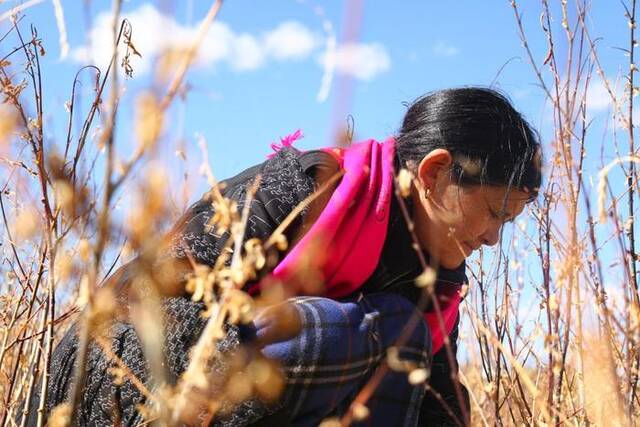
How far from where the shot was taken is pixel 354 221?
1.47m

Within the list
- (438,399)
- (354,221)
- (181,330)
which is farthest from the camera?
(438,399)

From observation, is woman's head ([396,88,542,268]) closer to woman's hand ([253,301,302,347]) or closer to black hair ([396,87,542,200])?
black hair ([396,87,542,200])

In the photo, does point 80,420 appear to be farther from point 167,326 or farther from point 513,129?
point 513,129

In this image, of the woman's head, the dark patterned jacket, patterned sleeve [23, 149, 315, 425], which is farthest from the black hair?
→ patterned sleeve [23, 149, 315, 425]

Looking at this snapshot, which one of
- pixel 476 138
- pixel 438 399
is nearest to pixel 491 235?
pixel 476 138

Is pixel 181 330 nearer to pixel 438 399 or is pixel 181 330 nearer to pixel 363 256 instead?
pixel 363 256

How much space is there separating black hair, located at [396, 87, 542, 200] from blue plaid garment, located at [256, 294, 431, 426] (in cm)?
29

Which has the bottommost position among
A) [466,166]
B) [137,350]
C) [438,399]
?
[438,399]

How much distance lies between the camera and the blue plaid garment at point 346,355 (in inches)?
51.1

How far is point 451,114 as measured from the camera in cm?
158

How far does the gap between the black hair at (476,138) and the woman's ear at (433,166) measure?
0.06 feet

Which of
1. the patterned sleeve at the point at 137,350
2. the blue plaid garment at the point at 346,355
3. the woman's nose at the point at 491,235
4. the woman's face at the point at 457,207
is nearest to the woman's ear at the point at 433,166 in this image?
the woman's face at the point at 457,207

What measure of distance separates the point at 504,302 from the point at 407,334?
0.20m

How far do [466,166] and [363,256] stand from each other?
0.25 metres
